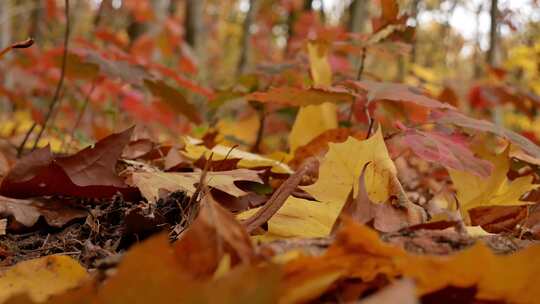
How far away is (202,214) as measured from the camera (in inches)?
18.7

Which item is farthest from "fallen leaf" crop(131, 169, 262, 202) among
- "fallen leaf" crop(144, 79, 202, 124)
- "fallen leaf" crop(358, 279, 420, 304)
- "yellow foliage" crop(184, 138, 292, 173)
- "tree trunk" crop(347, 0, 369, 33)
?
"tree trunk" crop(347, 0, 369, 33)

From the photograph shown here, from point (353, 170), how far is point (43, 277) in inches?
14.7

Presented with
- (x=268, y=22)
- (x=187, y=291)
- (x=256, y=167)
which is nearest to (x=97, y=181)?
(x=256, y=167)

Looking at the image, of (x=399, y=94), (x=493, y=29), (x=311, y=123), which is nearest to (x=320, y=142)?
(x=311, y=123)

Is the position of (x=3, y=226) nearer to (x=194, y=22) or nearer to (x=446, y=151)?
(x=446, y=151)

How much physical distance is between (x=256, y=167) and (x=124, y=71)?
0.58m

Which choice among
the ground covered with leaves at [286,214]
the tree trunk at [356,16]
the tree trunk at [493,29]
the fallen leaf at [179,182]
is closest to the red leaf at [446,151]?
the ground covered with leaves at [286,214]

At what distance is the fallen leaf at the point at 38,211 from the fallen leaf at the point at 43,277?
239mm

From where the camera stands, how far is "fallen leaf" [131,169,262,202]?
80 cm

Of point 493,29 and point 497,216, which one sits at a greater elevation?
point 493,29

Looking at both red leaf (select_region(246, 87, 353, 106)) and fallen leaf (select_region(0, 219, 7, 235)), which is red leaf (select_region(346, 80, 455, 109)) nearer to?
red leaf (select_region(246, 87, 353, 106))

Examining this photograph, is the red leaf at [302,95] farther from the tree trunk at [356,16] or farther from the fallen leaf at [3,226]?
the tree trunk at [356,16]

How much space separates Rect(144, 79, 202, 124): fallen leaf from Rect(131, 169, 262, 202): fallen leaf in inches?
22.7

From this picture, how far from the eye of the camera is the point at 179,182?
2.77 ft
